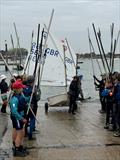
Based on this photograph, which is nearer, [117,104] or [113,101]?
[117,104]

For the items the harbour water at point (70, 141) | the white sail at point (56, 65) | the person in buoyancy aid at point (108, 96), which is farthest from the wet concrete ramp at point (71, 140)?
the white sail at point (56, 65)

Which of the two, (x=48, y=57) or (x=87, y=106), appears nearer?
(x=87, y=106)

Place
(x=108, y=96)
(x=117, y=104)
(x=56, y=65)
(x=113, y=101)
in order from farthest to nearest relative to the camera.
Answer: (x=56, y=65)
(x=108, y=96)
(x=113, y=101)
(x=117, y=104)

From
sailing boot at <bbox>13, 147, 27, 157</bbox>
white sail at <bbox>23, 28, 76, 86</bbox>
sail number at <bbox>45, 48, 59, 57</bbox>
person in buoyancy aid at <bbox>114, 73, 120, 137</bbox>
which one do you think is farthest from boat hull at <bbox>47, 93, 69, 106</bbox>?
sailing boot at <bbox>13, 147, 27, 157</bbox>

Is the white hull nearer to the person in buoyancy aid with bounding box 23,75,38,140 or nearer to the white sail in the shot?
the white sail

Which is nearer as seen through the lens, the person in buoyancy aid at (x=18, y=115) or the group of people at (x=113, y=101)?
the person in buoyancy aid at (x=18, y=115)

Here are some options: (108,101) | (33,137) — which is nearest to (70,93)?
(108,101)

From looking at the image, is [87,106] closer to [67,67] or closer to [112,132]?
[67,67]

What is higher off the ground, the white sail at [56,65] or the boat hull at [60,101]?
the white sail at [56,65]

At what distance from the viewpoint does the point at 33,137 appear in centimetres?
1144

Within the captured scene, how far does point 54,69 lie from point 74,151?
10.8 meters

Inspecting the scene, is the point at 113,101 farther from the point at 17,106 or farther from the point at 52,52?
the point at 52,52

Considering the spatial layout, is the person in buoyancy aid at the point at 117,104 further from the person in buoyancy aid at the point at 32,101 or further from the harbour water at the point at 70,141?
the person in buoyancy aid at the point at 32,101

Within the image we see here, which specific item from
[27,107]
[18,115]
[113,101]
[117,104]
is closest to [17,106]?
[18,115]
